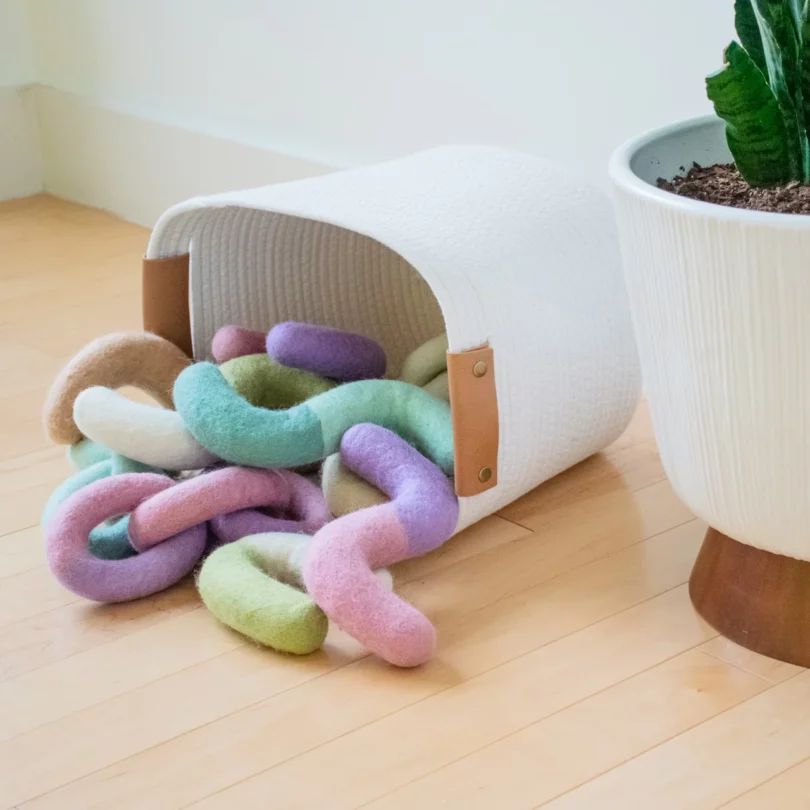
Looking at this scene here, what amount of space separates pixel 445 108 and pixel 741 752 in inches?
44.1

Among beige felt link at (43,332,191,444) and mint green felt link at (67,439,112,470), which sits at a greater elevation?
beige felt link at (43,332,191,444)

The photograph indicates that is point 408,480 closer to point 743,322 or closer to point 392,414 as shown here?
point 392,414

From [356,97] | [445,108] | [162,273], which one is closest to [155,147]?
[356,97]

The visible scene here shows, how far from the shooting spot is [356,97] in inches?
73.1

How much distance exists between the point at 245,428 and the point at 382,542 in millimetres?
164

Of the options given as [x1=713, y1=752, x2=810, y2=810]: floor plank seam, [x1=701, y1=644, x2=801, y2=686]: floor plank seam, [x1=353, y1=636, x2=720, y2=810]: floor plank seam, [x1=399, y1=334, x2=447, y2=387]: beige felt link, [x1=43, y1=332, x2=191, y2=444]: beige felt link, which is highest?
[x1=43, y1=332, x2=191, y2=444]: beige felt link

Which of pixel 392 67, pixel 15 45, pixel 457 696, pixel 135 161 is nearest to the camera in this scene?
pixel 457 696

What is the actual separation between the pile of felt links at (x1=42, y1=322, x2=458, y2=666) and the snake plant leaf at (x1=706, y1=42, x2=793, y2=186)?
357 millimetres

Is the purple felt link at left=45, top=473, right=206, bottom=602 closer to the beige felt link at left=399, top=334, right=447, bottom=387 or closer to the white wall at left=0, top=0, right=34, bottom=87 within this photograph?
the beige felt link at left=399, top=334, right=447, bottom=387

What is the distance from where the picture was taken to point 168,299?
1.32 metres

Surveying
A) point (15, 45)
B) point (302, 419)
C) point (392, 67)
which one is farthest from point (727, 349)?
point (15, 45)

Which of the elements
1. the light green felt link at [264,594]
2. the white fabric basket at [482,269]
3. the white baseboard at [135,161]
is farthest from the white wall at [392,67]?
the light green felt link at [264,594]

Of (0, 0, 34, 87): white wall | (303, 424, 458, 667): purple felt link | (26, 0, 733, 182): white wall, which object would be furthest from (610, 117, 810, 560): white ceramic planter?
(0, 0, 34, 87): white wall

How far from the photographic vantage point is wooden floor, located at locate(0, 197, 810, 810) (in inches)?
31.9
